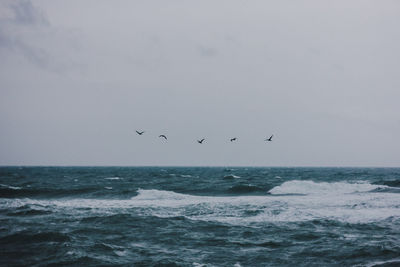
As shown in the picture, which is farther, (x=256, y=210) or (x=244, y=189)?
(x=244, y=189)

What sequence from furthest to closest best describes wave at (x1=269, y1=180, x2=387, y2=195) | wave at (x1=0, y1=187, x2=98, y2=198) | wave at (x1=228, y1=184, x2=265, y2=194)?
1. wave at (x1=269, y1=180, x2=387, y2=195)
2. wave at (x1=228, y1=184, x2=265, y2=194)
3. wave at (x1=0, y1=187, x2=98, y2=198)

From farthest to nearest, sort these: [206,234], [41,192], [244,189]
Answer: [244,189] < [41,192] < [206,234]

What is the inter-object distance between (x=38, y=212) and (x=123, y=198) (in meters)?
8.59

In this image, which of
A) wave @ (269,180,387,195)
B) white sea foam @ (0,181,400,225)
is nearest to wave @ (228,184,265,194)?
wave @ (269,180,387,195)

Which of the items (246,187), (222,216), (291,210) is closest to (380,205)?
(291,210)

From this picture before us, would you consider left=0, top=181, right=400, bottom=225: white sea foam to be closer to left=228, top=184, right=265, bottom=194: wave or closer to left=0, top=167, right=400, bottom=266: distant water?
left=0, top=167, right=400, bottom=266: distant water

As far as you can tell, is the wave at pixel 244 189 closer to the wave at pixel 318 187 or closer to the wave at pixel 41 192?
the wave at pixel 318 187

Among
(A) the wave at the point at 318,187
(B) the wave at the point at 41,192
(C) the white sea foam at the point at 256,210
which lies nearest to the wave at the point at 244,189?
(A) the wave at the point at 318,187

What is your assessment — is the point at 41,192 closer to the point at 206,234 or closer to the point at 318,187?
the point at 206,234

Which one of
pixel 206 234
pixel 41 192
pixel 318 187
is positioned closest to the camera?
pixel 206 234

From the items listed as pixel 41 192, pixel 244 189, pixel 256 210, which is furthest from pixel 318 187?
pixel 41 192

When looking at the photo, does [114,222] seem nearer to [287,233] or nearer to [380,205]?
[287,233]

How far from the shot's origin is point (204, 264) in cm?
1115

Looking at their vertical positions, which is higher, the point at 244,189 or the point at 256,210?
the point at 244,189
